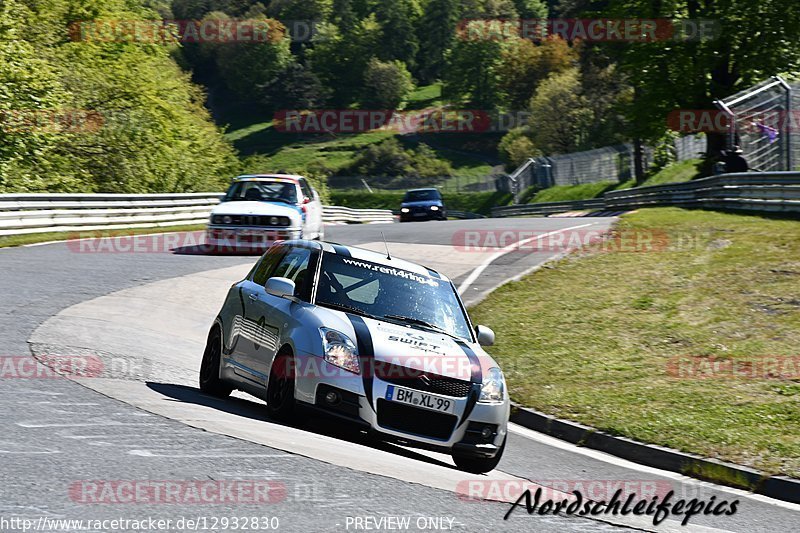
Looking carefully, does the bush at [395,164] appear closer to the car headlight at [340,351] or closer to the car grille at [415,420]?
the car headlight at [340,351]

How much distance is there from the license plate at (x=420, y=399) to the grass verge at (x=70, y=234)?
16958 millimetres

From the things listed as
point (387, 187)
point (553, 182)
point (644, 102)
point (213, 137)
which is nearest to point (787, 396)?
point (644, 102)

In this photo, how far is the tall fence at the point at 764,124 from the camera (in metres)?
30.7

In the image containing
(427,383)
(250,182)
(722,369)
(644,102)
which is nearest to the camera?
(427,383)

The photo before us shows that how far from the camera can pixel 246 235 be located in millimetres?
23484

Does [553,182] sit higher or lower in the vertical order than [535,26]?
lower

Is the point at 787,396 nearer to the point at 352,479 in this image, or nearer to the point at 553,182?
the point at 352,479

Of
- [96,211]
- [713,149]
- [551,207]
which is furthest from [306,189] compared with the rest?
[551,207]

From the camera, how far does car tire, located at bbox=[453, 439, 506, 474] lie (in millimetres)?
8586

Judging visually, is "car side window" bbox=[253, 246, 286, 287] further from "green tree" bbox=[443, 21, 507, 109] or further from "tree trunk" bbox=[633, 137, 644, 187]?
"green tree" bbox=[443, 21, 507, 109]

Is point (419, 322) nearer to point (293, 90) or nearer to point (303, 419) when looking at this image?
point (303, 419)

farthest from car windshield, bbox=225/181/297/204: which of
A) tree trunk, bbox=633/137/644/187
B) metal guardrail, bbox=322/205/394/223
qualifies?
tree trunk, bbox=633/137/644/187

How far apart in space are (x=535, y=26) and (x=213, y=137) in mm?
130536

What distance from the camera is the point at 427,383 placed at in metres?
8.36
